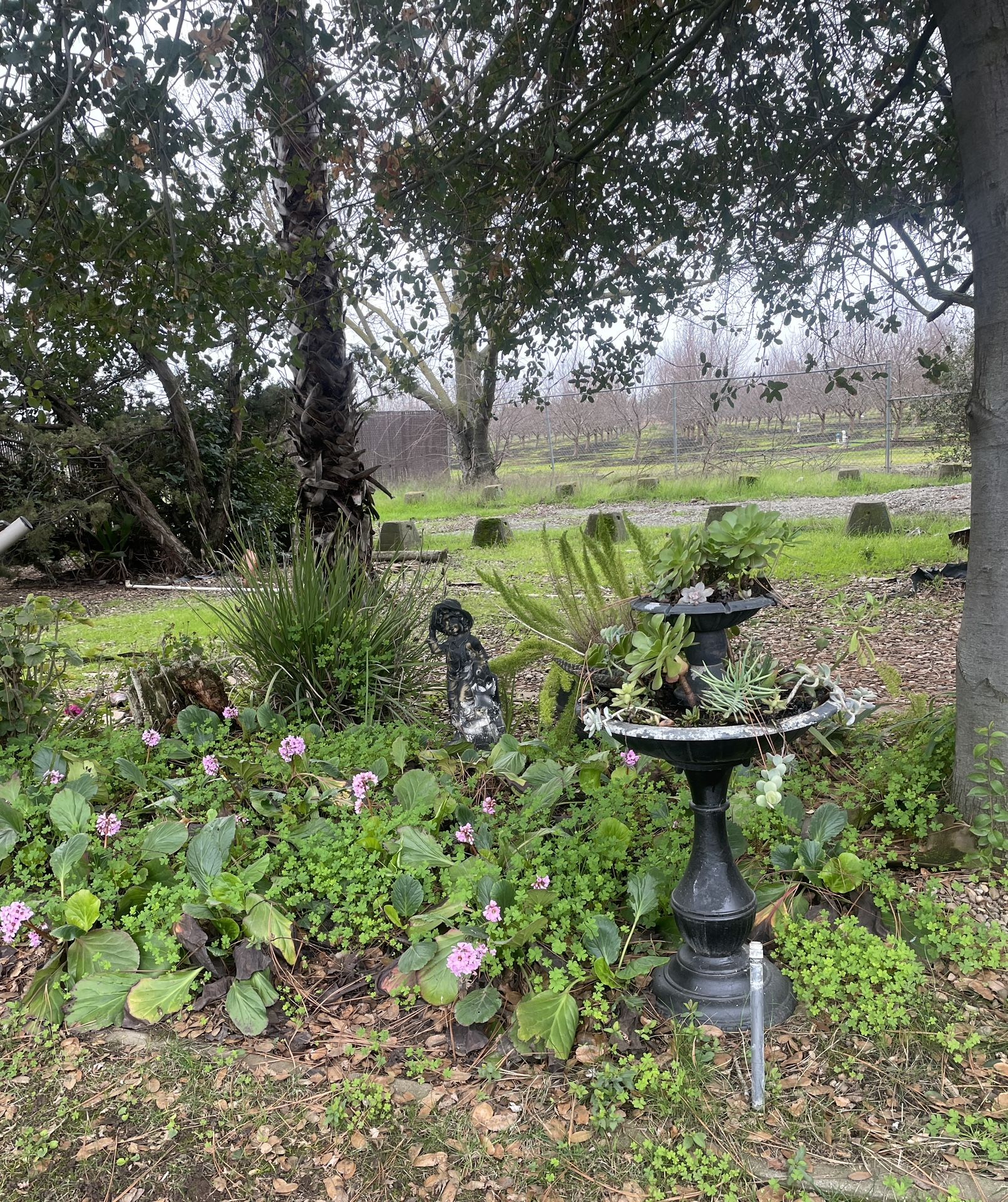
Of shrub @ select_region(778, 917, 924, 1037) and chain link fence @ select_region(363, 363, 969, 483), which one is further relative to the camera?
chain link fence @ select_region(363, 363, 969, 483)

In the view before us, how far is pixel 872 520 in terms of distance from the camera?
29.9ft

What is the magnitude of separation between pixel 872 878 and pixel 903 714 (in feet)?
4.54

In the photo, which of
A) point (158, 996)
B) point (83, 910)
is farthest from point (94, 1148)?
point (83, 910)

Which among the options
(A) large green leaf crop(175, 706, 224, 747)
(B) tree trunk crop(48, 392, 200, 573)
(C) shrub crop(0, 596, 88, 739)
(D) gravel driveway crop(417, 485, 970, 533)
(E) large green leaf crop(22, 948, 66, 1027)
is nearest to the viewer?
(E) large green leaf crop(22, 948, 66, 1027)

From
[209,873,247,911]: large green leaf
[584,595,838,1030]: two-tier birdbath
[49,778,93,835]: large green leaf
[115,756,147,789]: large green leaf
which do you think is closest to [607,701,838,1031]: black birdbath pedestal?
[584,595,838,1030]: two-tier birdbath

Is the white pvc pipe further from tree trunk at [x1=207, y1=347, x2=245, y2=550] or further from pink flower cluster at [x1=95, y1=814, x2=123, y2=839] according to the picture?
tree trunk at [x1=207, y1=347, x2=245, y2=550]

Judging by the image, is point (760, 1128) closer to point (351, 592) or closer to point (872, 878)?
point (872, 878)

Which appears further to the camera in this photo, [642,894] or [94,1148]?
[642,894]

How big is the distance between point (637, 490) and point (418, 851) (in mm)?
14592

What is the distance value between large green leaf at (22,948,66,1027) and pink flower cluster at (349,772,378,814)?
93cm

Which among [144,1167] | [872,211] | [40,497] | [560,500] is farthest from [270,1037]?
[560,500]

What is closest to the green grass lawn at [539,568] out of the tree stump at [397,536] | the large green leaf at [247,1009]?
the tree stump at [397,536]

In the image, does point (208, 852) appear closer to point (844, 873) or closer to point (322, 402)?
point (844, 873)

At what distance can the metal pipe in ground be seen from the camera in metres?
1.71
